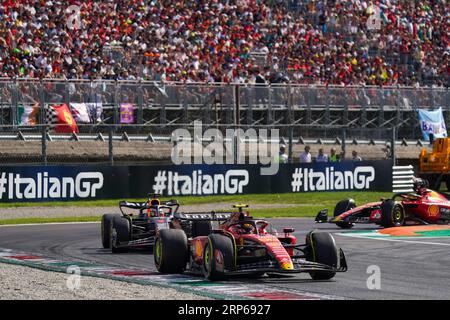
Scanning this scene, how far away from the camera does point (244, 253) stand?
45.3ft

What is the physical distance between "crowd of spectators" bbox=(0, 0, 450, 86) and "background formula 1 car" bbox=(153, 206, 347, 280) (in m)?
19.1

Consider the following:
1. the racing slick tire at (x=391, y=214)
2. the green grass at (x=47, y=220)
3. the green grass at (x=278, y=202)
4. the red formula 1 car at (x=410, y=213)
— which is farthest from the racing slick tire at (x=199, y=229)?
the green grass at (x=278, y=202)

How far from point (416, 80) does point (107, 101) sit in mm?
17165

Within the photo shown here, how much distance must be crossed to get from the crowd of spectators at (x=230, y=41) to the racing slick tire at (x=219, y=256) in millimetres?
20055

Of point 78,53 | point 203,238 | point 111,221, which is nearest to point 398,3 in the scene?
point 78,53

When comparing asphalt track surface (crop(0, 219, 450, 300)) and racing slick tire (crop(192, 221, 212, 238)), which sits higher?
racing slick tire (crop(192, 221, 212, 238))

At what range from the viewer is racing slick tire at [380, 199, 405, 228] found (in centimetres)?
2203

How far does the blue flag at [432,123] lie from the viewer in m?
38.6

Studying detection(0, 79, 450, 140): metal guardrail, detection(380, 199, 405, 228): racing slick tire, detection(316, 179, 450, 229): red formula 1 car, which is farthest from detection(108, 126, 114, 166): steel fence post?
detection(380, 199, 405, 228): racing slick tire

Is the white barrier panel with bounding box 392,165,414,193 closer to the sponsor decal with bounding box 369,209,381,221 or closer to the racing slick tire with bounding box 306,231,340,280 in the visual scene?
the sponsor decal with bounding box 369,209,381,221
